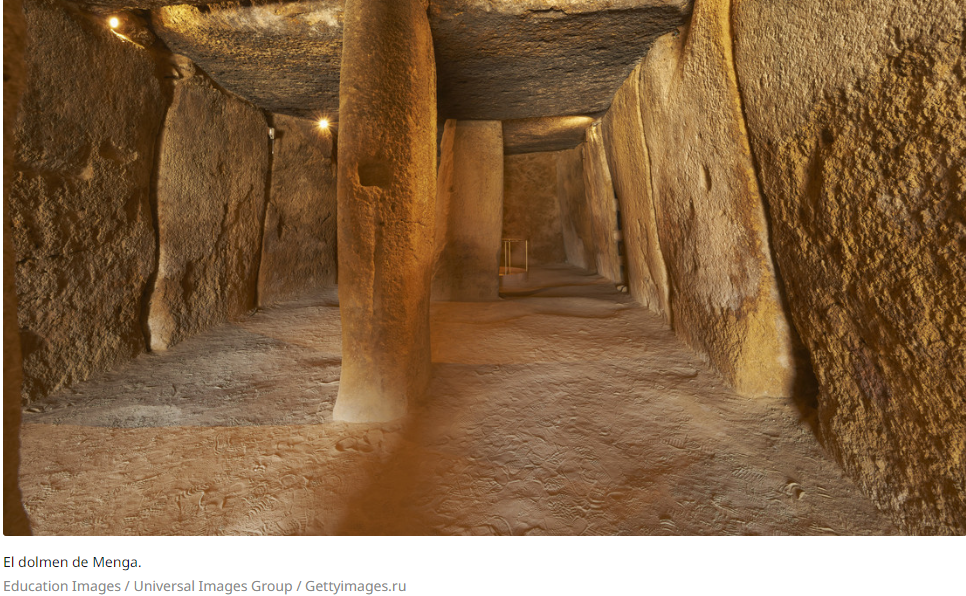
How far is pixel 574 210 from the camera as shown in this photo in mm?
7914

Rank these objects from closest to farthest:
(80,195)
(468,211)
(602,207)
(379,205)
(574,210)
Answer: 1. (379,205)
2. (80,195)
3. (468,211)
4. (602,207)
5. (574,210)

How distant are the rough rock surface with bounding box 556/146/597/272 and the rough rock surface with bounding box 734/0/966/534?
4872mm

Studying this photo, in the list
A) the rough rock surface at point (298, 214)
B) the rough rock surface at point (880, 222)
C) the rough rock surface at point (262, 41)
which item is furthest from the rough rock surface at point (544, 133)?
the rough rock surface at point (880, 222)

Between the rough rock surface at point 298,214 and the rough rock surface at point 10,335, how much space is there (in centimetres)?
399

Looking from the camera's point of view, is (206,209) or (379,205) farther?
(206,209)

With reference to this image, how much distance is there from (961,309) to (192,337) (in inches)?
184

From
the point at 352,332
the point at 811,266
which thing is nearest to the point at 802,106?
the point at 811,266

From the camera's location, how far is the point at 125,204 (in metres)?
3.10

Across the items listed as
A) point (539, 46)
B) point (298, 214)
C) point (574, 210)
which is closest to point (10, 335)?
point (539, 46)

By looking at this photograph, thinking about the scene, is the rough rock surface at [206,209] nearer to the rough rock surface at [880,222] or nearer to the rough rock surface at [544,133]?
the rough rock surface at [544,133]

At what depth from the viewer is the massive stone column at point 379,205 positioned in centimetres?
209

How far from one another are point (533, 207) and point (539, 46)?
6351 mm

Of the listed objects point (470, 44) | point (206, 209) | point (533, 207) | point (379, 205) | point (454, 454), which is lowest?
point (454, 454)

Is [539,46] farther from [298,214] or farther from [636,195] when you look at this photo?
[298,214]
